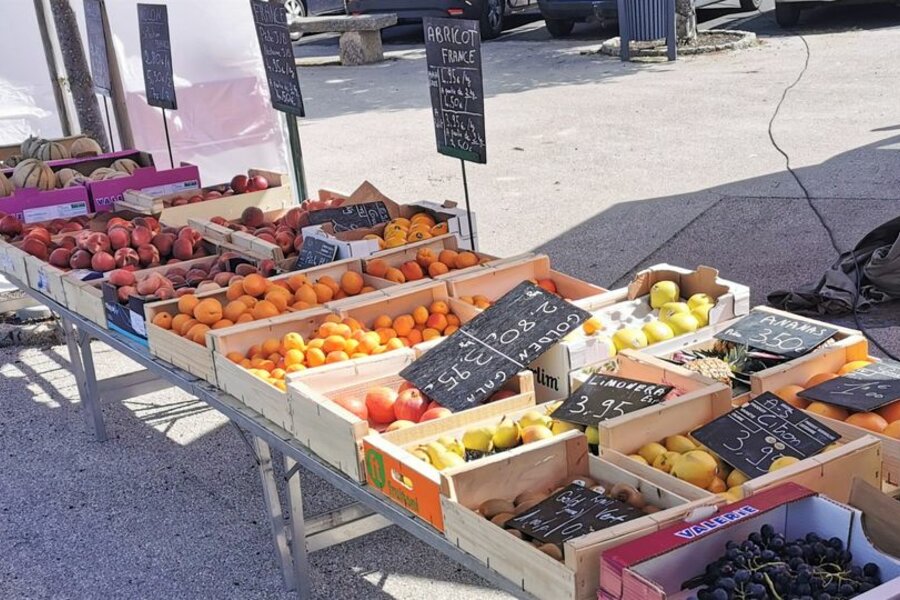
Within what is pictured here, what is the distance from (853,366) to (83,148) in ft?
17.1

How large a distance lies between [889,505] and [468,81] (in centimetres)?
279

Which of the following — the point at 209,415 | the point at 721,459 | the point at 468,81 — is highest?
the point at 468,81

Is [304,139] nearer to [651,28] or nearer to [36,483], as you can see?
[651,28]

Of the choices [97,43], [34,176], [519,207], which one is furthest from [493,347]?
[519,207]

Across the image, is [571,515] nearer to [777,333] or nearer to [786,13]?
[777,333]

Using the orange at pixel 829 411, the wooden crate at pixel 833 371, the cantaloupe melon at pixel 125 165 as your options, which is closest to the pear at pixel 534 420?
the wooden crate at pixel 833 371

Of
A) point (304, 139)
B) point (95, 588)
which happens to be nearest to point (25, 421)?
point (95, 588)

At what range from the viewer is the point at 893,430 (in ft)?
9.18

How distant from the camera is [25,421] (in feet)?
19.5

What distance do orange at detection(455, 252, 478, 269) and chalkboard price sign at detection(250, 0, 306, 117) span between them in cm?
162

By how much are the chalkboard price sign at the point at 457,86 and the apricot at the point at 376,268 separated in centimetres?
61

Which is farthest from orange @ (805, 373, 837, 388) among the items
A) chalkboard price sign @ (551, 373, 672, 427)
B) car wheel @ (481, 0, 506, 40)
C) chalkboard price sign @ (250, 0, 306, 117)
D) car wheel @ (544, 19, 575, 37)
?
car wheel @ (481, 0, 506, 40)

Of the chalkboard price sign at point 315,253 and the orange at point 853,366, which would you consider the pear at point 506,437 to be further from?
the chalkboard price sign at point 315,253

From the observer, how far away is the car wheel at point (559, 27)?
17406 mm
